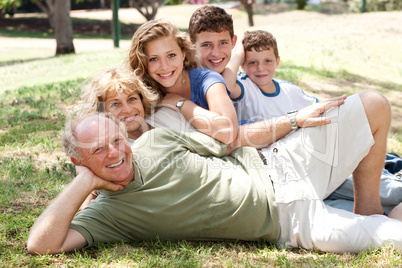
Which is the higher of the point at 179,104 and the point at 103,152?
the point at 179,104

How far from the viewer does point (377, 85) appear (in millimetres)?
9297

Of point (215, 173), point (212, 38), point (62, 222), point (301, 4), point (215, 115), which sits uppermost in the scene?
point (301, 4)

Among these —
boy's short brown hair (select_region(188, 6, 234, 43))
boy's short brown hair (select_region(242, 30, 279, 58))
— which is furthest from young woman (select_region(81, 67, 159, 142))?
boy's short brown hair (select_region(242, 30, 279, 58))

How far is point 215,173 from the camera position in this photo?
3.13 meters

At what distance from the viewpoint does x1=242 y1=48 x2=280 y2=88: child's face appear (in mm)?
4605

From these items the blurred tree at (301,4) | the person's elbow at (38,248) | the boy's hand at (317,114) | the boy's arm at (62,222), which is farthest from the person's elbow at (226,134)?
the blurred tree at (301,4)

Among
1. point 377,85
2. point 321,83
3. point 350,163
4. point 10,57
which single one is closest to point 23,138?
point 350,163

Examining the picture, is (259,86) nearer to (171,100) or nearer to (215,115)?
(171,100)

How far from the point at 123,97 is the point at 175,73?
552 mm

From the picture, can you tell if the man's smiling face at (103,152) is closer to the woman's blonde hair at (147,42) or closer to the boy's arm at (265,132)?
the boy's arm at (265,132)

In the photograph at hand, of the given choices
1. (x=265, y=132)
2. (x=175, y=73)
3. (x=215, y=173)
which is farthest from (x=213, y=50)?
(x=215, y=173)

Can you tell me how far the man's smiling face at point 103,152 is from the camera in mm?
2889

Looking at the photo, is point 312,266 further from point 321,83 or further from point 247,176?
point 321,83

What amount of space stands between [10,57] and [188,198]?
63.0 ft
